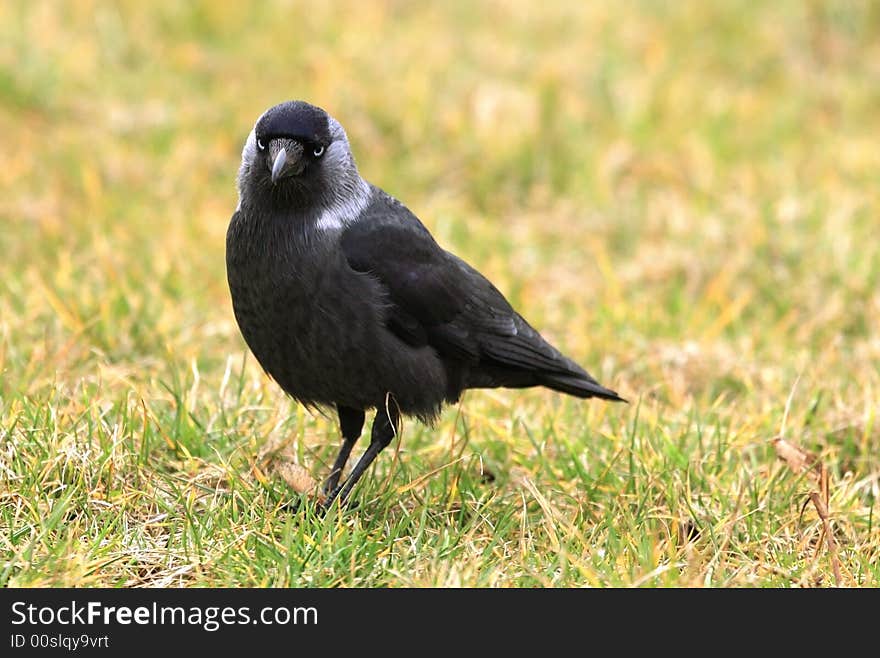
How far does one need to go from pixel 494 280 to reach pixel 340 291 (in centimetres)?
251

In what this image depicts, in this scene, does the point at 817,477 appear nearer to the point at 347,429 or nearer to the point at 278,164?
the point at 347,429

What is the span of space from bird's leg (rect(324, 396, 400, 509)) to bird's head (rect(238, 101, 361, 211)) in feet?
2.21

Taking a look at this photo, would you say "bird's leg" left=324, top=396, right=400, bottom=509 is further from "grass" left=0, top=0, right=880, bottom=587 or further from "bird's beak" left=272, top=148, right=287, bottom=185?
"bird's beak" left=272, top=148, right=287, bottom=185

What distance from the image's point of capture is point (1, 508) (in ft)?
11.5

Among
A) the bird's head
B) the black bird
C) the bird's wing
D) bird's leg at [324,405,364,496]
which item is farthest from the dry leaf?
the bird's head

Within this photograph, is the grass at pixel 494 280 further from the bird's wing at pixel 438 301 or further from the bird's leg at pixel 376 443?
the bird's wing at pixel 438 301

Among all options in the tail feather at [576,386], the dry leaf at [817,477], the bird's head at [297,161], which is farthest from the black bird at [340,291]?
the dry leaf at [817,477]

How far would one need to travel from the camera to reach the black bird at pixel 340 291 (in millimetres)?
3822

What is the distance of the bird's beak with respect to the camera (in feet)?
12.4

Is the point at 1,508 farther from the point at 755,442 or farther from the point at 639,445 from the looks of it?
the point at 755,442

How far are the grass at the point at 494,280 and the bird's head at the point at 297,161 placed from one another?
0.76 m

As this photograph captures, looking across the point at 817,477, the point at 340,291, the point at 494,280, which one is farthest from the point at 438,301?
the point at 494,280

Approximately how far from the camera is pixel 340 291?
12.6ft
